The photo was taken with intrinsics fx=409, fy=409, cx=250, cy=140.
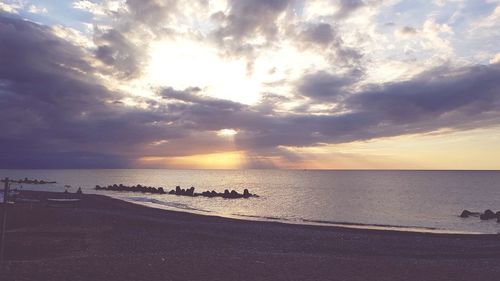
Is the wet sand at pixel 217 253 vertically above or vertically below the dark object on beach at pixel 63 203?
below

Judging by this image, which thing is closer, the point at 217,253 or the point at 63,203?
the point at 217,253

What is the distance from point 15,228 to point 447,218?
49295 millimetres

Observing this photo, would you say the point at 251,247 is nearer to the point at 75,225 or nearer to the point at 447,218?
the point at 75,225

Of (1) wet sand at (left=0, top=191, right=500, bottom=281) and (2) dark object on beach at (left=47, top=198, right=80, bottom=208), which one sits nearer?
(1) wet sand at (left=0, top=191, right=500, bottom=281)

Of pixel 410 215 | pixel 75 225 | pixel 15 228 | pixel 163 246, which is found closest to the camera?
pixel 163 246

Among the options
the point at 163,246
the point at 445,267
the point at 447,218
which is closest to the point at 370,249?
the point at 445,267

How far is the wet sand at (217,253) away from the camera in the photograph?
14523mm

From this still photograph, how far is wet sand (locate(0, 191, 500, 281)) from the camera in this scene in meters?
14.5

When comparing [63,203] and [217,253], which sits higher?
[63,203]

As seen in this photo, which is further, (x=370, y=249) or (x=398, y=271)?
(x=370, y=249)

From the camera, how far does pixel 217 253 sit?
19.2 meters

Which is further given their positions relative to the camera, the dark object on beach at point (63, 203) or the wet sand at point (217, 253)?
the dark object on beach at point (63, 203)

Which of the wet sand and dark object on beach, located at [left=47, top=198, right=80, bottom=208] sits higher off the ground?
dark object on beach, located at [left=47, top=198, right=80, bottom=208]

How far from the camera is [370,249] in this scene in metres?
24.2
